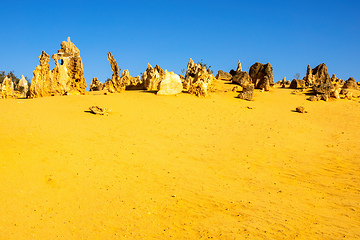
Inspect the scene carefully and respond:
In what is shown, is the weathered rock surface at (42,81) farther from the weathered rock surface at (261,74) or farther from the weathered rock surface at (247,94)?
the weathered rock surface at (261,74)

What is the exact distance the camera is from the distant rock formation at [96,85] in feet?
122

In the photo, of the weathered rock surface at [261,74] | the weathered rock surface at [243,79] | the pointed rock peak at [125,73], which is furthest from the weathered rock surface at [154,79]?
the weathered rock surface at [261,74]

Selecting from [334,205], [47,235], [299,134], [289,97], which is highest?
[289,97]

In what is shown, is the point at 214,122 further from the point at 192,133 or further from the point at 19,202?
the point at 19,202

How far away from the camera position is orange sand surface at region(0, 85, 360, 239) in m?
6.68

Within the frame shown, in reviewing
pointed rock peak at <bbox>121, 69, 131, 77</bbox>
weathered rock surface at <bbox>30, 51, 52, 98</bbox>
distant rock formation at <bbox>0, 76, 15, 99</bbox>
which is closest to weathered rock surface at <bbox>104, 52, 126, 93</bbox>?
weathered rock surface at <bbox>30, 51, 52, 98</bbox>

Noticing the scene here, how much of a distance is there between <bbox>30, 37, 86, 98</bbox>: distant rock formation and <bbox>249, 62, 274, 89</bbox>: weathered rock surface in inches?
676

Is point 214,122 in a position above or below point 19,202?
above

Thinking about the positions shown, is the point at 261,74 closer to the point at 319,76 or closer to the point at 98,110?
the point at 319,76

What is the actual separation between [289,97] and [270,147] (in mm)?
14275

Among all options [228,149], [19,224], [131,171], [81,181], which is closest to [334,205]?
[228,149]

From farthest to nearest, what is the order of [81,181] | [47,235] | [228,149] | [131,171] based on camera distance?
1. [228,149]
2. [131,171]
3. [81,181]
4. [47,235]

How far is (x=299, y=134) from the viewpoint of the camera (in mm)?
15664

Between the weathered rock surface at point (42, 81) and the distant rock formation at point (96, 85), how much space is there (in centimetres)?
1587
